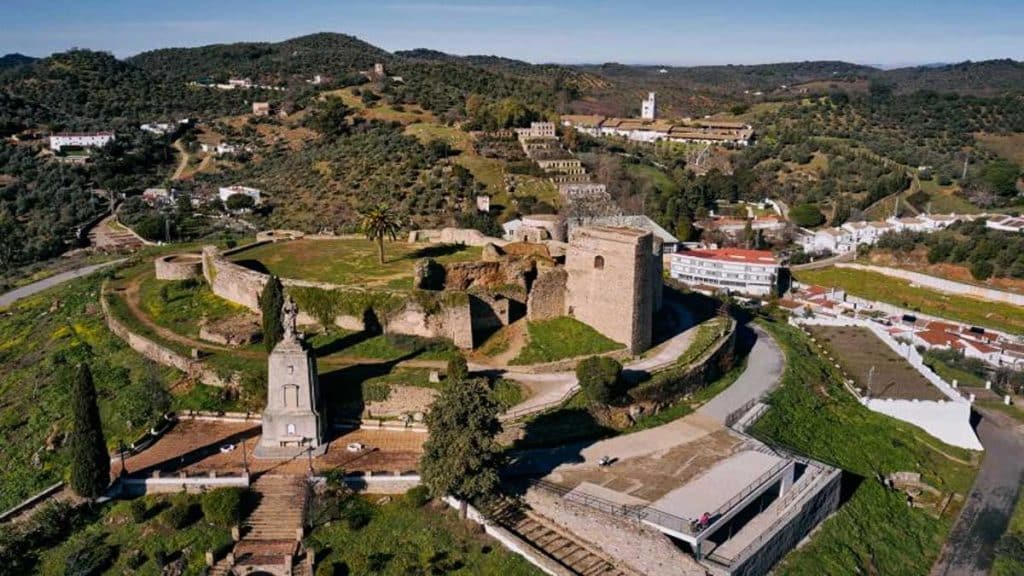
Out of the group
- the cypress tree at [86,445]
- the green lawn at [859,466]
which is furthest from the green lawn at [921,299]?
the cypress tree at [86,445]

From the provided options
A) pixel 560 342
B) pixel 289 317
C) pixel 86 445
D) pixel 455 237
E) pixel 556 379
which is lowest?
pixel 556 379

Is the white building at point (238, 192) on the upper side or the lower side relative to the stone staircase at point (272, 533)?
upper

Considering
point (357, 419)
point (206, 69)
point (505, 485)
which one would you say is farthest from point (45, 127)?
point (505, 485)

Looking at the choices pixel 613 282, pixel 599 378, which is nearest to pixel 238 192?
pixel 613 282

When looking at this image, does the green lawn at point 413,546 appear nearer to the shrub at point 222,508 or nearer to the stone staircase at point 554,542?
the stone staircase at point 554,542

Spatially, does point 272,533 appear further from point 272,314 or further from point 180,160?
point 180,160
